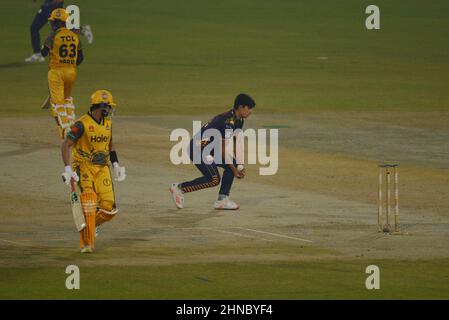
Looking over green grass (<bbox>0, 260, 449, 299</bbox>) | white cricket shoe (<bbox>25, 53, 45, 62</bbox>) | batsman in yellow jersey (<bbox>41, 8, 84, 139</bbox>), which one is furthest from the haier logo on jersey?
white cricket shoe (<bbox>25, 53, 45, 62</bbox>)

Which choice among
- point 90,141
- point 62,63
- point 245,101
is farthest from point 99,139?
point 62,63

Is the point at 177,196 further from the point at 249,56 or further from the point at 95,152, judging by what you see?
the point at 249,56

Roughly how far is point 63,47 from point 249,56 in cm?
2060

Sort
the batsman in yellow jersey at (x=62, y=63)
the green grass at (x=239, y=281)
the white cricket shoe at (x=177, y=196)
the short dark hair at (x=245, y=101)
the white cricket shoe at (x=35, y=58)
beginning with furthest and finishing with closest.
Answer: the white cricket shoe at (x=35, y=58) < the batsman in yellow jersey at (x=62, y=63) < the white cricket shoe at (x=177, y=196) < the short dark hair at (x=245, y=101) < the green grass at (x=239, y=281)

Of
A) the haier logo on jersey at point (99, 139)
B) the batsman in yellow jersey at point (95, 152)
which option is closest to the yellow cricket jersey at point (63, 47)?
the batsman in yellow jersey at point (95, 152)

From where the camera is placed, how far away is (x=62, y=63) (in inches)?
1060

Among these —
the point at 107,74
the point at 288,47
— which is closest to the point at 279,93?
the point at 107,74

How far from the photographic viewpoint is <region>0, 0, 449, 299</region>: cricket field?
1688cm

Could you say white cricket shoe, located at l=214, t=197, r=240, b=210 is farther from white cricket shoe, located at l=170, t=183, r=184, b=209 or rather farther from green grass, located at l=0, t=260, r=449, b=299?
green grass, located at l=0, t=260, r=449, b=299

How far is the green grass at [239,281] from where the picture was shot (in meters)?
15.7

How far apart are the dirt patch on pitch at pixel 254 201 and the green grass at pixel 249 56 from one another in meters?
4.18

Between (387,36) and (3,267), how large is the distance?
3763 cm

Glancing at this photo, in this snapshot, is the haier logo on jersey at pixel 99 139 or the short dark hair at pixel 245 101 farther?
the short dark hair at pixel 245 101

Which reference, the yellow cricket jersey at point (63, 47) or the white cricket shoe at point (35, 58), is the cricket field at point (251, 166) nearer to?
the white cricket shoe at point (35, 58)
